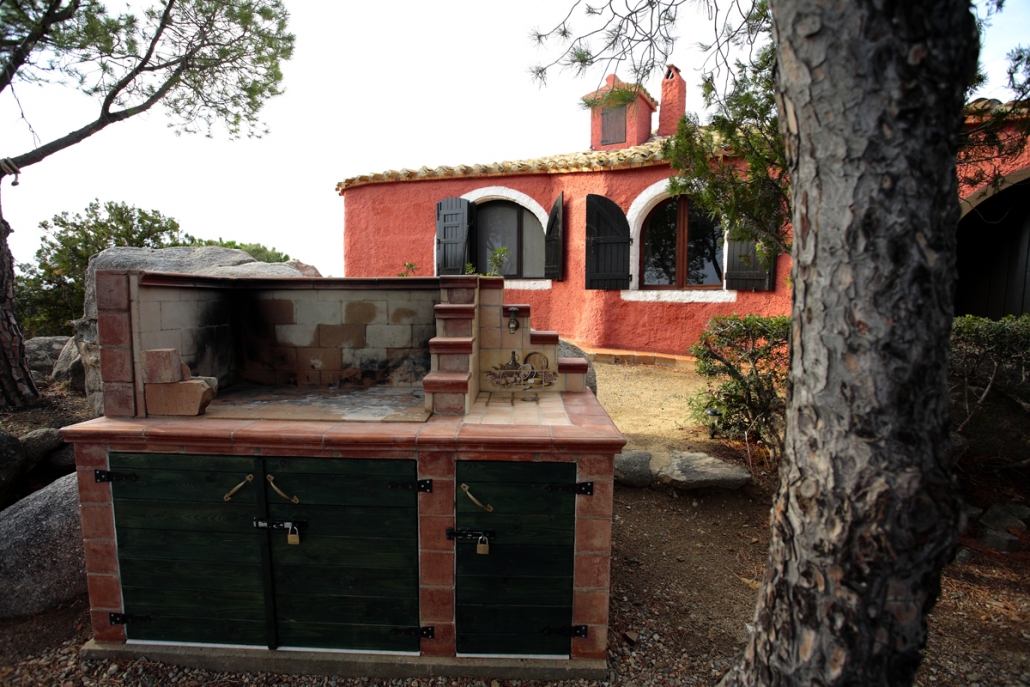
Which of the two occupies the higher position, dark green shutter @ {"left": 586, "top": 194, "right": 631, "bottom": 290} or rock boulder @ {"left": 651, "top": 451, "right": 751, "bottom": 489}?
dark green shutter @ {"left": 586, "top": 194, "right": 631, "bottom": 290}

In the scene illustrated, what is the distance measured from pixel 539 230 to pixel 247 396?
310 inches

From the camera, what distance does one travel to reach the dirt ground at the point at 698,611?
10.6ft

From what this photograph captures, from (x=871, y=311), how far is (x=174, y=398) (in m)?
3.48

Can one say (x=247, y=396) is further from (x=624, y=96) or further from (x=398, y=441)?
(x=624, y=96)

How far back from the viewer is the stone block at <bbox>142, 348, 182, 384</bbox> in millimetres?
3371

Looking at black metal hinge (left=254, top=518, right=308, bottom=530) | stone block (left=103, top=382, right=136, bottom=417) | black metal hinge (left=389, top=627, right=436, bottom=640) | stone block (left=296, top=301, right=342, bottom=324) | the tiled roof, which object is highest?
the tiled roof

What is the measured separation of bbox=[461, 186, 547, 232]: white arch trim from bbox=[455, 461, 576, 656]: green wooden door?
8.27 meters

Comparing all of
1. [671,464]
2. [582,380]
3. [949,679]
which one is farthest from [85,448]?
[949,679]

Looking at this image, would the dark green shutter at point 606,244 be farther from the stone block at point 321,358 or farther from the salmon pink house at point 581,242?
the stone block at point 321,358

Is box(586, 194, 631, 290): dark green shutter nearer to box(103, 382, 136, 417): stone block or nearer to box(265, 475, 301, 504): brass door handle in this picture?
box(265, 475, 301, 504): brass door handle

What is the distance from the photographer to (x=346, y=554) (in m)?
3.17

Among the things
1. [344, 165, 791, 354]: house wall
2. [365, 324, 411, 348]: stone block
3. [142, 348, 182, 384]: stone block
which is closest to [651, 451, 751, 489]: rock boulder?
[365, 324, 411, 348]: stone block

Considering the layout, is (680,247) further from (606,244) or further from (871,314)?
(871,314)

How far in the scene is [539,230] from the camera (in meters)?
11.2
